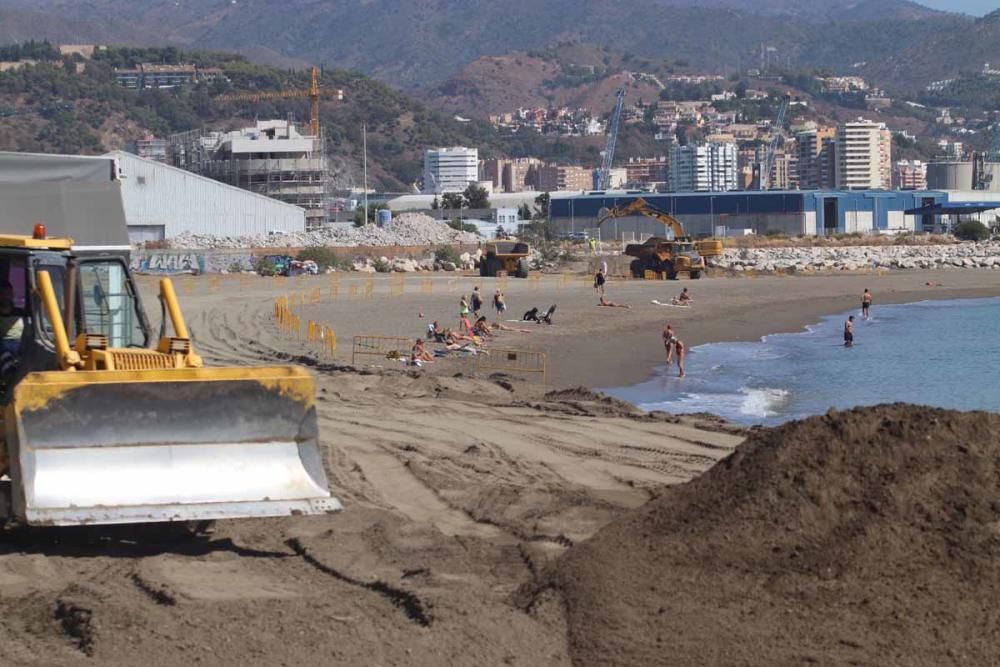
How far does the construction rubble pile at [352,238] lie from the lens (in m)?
68.3

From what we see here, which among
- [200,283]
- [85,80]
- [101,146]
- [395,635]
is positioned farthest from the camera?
[85,80]

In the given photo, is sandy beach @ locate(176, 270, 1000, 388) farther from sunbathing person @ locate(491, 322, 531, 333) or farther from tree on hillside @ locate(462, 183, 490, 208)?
tree on hillside @ locate(462, 183, 490, 208)

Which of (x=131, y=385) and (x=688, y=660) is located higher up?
(x=131, y=385)

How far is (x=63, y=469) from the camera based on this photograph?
8898 mm

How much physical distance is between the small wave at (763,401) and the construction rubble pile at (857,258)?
45623 millimetres

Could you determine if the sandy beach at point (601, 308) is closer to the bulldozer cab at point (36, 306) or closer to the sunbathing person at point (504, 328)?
the sunbathing person at point (504, 328)

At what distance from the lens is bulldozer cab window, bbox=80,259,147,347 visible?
32.9 feet

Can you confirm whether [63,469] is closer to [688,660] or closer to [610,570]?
[610,570]

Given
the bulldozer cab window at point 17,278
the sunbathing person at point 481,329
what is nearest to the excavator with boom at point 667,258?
the sunbathing person at point 481,329

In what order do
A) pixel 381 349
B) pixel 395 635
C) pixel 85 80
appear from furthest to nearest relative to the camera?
1. pixel 85 80
2. pixel 381 349
3. pixel 395 635

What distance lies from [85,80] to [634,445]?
193 meters

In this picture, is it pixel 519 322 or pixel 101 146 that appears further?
pixel 101 146

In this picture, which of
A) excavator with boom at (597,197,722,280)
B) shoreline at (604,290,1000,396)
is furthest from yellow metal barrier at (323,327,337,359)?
excavator with boom at (597,197,722,280)

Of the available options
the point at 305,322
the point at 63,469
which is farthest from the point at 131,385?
the point at 305,322
